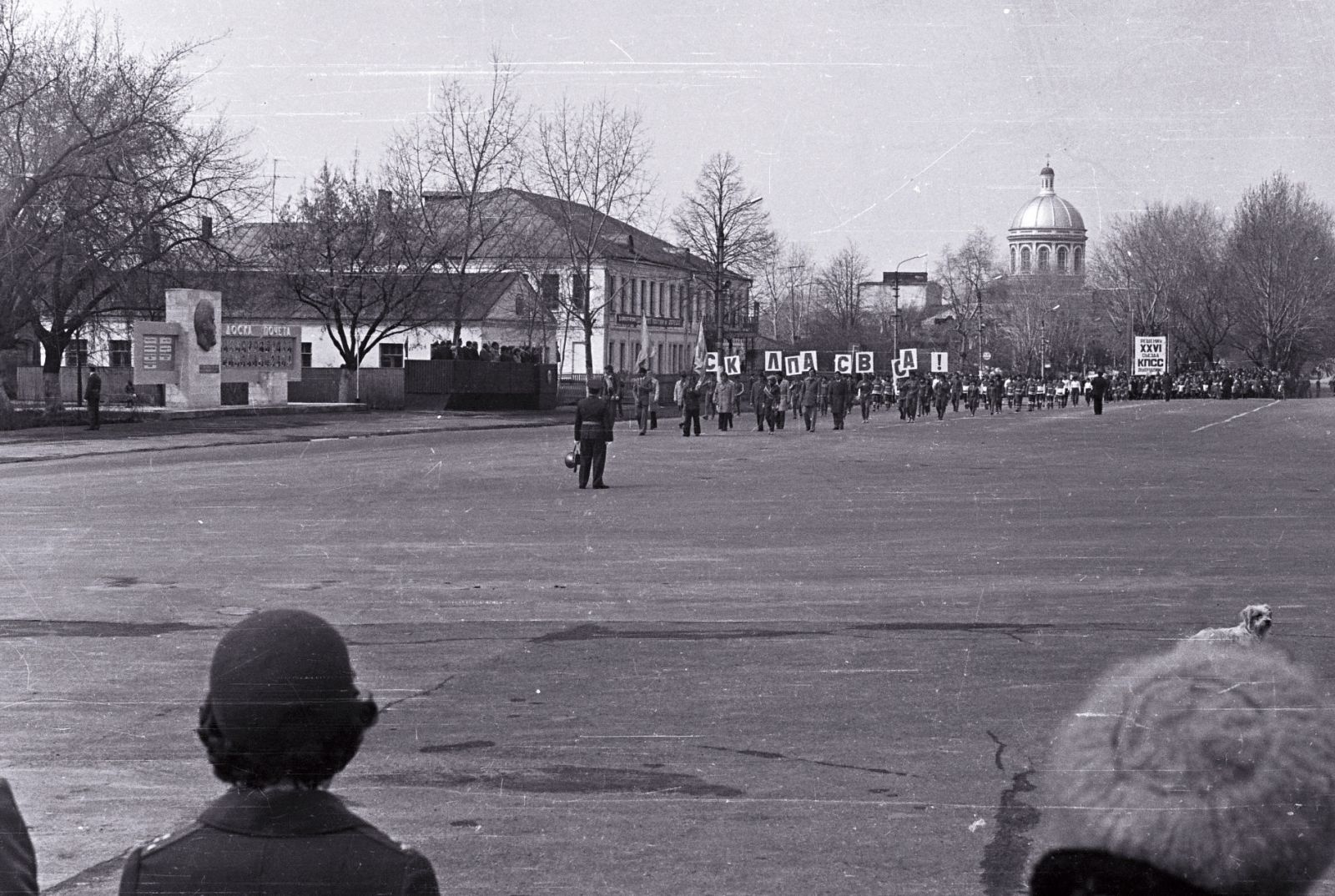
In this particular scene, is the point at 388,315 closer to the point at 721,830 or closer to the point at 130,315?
the point at 130,315

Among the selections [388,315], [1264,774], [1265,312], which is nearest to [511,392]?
[388,315]

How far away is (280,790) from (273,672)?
181 millimetres

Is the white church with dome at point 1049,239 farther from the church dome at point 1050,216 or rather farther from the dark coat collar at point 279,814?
the dark coat collar at point 279,814

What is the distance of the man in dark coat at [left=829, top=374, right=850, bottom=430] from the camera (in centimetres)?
4691

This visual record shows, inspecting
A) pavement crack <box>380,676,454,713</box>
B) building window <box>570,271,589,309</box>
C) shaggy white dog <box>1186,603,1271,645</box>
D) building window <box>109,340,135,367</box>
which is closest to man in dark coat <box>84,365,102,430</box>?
building window <box>109,340,135,367</box>

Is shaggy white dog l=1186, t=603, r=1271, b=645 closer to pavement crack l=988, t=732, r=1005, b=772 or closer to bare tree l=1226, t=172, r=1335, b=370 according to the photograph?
pavement crack l=988, t=732, r=1005, b=772

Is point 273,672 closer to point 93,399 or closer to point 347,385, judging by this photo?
point 93,399

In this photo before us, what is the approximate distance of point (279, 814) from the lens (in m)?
2.55

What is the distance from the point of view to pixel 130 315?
4981 centimetres

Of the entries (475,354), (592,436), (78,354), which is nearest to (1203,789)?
(592,436)

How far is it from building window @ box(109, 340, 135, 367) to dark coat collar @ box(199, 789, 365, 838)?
66720 mm

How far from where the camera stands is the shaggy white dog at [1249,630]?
20.0 ft

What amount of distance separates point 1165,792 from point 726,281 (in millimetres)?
82115

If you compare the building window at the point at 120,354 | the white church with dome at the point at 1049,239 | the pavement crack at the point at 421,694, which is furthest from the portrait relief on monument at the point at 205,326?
the white church with dome at the point at 1049,239
